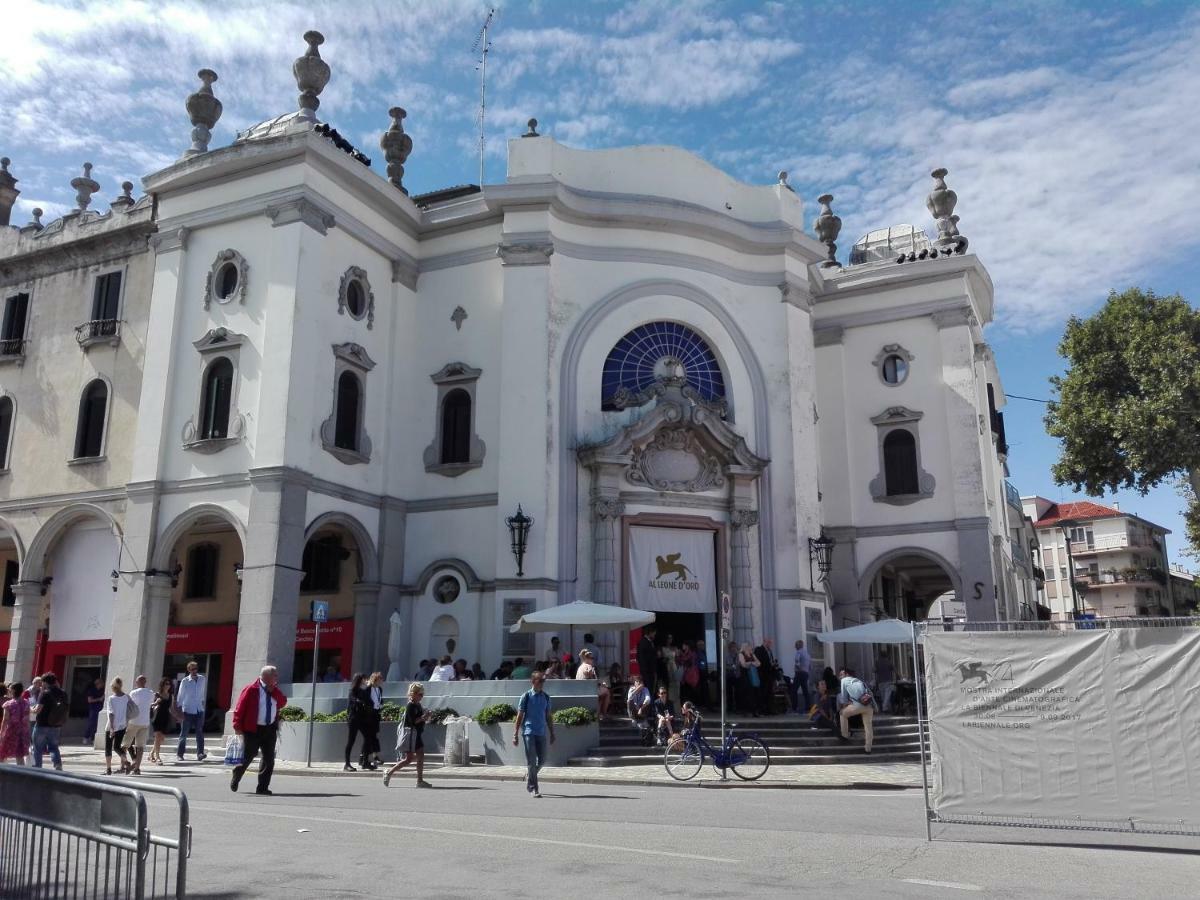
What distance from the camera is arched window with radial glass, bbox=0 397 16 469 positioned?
28.3 metres

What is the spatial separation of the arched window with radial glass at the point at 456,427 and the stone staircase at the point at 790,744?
8.79 metres

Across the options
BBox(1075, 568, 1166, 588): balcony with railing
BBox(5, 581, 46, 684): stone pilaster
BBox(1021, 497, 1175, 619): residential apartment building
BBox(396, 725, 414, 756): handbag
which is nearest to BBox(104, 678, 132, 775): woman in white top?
BBox(396, 725, 414, 756): handbag

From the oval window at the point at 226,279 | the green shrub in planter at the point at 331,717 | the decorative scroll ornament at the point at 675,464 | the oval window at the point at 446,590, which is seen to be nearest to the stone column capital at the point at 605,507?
the decorative scroll ornament at the point at 675,464

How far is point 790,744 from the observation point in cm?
1989

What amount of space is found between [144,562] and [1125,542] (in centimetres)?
6740

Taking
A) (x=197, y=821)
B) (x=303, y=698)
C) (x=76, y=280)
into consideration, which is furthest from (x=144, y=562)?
(x=197, y=821)

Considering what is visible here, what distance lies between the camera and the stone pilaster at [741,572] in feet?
83.4

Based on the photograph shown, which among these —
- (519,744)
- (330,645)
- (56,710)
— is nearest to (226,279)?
(330,645)

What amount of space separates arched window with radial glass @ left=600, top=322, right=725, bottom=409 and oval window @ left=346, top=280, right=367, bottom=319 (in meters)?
6.23

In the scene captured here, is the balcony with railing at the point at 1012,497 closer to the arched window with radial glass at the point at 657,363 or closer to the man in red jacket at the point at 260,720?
the arched window with radial glass at the point at 657,363

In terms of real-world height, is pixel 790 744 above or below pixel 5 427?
below

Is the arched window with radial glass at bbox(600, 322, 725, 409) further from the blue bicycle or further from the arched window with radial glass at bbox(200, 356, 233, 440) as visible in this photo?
the blue bicycle

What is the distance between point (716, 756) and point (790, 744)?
15.6 ft

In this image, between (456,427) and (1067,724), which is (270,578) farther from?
(1067,724)
